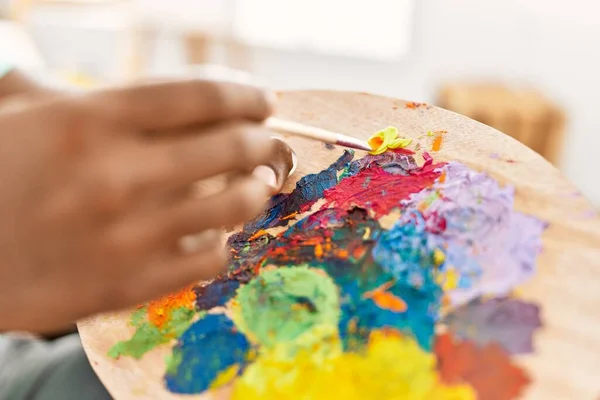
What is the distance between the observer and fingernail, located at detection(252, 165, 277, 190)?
25.3 inches

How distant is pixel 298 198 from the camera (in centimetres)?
64

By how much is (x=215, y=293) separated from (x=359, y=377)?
0.18 meters

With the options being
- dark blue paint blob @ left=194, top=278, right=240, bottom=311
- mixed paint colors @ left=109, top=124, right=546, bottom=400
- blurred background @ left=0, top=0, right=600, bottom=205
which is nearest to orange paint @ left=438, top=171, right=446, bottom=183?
mixed paint colors @ left=109, top=124, right=546, bottom=400

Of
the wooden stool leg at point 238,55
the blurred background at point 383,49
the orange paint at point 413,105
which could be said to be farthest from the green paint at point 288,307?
the wooden stool leg at point 238,55

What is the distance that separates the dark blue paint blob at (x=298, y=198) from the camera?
0.63m

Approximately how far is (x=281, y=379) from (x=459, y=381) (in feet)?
0.47

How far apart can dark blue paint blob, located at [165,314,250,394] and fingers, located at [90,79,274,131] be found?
0.73 feet

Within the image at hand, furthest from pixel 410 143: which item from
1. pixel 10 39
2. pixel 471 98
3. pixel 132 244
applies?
pixel 10 39

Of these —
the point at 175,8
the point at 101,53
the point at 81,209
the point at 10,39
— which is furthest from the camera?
the point at 101,53

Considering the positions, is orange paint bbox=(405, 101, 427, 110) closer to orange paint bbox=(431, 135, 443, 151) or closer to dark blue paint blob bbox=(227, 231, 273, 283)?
orange paint bbox=(431, 135, 443, 151)

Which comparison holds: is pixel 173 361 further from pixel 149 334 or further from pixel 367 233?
pixel 367 233

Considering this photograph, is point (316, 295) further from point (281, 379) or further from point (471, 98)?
point (471, 98)

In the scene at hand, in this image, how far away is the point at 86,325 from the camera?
565 mm

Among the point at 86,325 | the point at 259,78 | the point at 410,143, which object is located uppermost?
the point at 410,143
